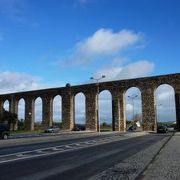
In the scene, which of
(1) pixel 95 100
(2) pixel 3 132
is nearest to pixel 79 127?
(1) pixel 95 100

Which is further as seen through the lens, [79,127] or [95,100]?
[79,127]

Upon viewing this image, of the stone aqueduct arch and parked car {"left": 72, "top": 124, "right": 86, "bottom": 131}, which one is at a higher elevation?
the stone aqueduct arch

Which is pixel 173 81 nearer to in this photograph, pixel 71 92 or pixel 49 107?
pixel 71 92

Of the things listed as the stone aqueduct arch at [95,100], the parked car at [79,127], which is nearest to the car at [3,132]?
the stone aqueduct arch at [95,100]

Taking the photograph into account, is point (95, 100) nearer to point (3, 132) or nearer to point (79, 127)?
point (79, 127)

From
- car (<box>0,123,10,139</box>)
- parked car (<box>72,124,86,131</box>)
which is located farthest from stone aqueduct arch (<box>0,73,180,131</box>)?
car (<box>0,123,10,139</box>)

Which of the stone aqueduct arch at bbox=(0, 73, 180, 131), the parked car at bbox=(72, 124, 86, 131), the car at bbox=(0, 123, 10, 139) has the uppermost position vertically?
the stone aqueduct arch at bbox=(0, 73, 180, 131)

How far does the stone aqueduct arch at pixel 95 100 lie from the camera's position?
2837 inches

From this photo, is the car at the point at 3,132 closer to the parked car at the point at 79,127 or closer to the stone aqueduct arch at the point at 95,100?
the stone aqueduct arch at the point at 95,100

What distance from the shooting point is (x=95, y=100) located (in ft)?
256

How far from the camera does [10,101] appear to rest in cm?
9175

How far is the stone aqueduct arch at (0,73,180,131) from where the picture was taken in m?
72.1

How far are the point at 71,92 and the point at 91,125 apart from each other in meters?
9.08

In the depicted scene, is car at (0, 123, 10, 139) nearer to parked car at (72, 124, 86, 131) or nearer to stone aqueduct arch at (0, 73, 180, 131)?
stone aqueduct arch at (0, 73, 180, 131)
